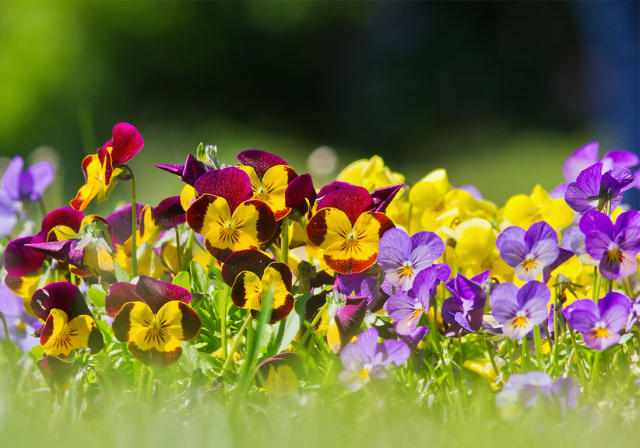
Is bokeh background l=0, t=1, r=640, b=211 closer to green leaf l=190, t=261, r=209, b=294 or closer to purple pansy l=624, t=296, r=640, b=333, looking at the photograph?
green leaf l=190, t=261, r=209, b=294

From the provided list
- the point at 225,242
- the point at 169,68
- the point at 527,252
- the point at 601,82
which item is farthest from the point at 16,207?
the point at 601,82

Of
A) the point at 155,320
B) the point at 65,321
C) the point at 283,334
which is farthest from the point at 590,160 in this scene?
the point at 65,321

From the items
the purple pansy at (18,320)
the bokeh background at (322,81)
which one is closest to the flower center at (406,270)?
the purple pansy at (18,320)

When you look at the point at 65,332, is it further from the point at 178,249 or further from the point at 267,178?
the point at 267,178

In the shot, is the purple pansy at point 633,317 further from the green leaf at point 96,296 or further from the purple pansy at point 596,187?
the green leaf at point 96,296

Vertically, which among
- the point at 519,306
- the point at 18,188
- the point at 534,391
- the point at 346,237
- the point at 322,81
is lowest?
the point at 534,391

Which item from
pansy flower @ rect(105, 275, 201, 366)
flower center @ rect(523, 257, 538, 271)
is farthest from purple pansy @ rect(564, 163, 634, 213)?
pansy flower @ rect(105, 275, 201, 366)
